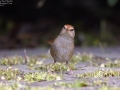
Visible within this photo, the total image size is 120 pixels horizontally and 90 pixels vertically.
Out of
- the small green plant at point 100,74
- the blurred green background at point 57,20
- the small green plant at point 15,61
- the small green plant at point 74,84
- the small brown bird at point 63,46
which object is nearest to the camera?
the small green plant at point 74,84

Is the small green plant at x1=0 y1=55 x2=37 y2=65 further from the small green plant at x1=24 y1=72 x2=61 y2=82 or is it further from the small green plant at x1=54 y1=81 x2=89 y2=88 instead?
the small green plant at x1=54 y1=81 x2=89 y2=88

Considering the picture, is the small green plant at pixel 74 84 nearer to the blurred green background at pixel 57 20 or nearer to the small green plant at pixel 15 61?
the small green plant at pixel 15 61

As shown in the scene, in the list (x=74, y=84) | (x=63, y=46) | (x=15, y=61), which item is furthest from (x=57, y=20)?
(x=74, y=84)

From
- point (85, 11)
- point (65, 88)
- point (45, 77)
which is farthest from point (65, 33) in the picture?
point (85, 11)

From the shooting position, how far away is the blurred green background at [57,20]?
8.87m

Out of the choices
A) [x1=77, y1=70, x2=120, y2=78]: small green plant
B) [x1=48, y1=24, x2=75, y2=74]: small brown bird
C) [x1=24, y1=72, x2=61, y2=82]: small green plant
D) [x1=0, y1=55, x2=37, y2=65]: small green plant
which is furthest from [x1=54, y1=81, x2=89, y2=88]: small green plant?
[x1=0, y1=55, x2=37, y2=65]: small green plant

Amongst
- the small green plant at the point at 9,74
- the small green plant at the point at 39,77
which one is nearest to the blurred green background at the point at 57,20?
the small green plant at the point at 9,74

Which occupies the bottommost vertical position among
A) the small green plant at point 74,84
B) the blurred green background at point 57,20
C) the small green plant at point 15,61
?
the small green plant at point 74,84

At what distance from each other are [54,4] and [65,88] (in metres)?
6.17

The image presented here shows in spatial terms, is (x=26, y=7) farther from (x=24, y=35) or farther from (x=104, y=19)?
(x=104, y=19)

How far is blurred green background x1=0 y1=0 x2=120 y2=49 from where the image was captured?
8.87 meters

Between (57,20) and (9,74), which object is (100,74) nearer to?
(9,74)

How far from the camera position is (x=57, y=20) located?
956 cm

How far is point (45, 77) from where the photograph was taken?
12.3 feet
